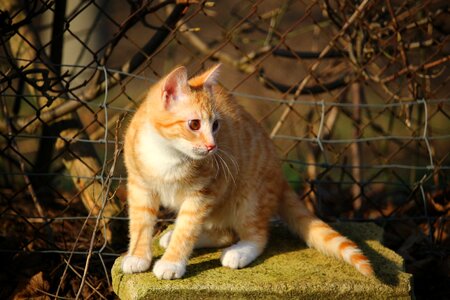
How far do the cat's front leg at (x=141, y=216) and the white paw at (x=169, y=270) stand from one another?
0.40 ft

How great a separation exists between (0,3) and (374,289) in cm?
238

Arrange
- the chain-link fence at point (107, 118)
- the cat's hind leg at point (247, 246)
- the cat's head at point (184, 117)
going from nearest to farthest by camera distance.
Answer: the cat's head at point (184, 117) → the cat's hind leg at point (247, 246) → the chain-link fence at point (107, 118)

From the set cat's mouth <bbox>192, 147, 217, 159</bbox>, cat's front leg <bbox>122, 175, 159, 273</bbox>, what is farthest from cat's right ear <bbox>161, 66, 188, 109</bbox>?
cat's front leg <bbox>122, 175, 159, 273</bbox>

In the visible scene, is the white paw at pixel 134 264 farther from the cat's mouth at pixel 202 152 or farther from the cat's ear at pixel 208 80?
the cat's ear at pixel 208 80

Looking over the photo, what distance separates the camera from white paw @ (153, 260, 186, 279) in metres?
2.41

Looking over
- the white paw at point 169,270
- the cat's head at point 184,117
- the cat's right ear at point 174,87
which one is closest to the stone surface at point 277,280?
the white paw at point 169,270

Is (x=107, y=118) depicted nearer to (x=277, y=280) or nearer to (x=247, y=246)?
(x=247, y=246)

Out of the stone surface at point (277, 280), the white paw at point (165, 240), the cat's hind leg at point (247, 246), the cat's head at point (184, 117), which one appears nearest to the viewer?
the stone surface at point (277, 280)

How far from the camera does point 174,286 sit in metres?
2.35

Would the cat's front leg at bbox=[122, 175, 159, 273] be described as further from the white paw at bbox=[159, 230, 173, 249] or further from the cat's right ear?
the cat's right ear

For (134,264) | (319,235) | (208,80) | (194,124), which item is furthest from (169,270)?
(208,80)

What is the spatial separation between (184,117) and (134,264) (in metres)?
0.63

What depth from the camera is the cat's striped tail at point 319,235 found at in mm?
2547

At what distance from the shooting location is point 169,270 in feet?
7.91
